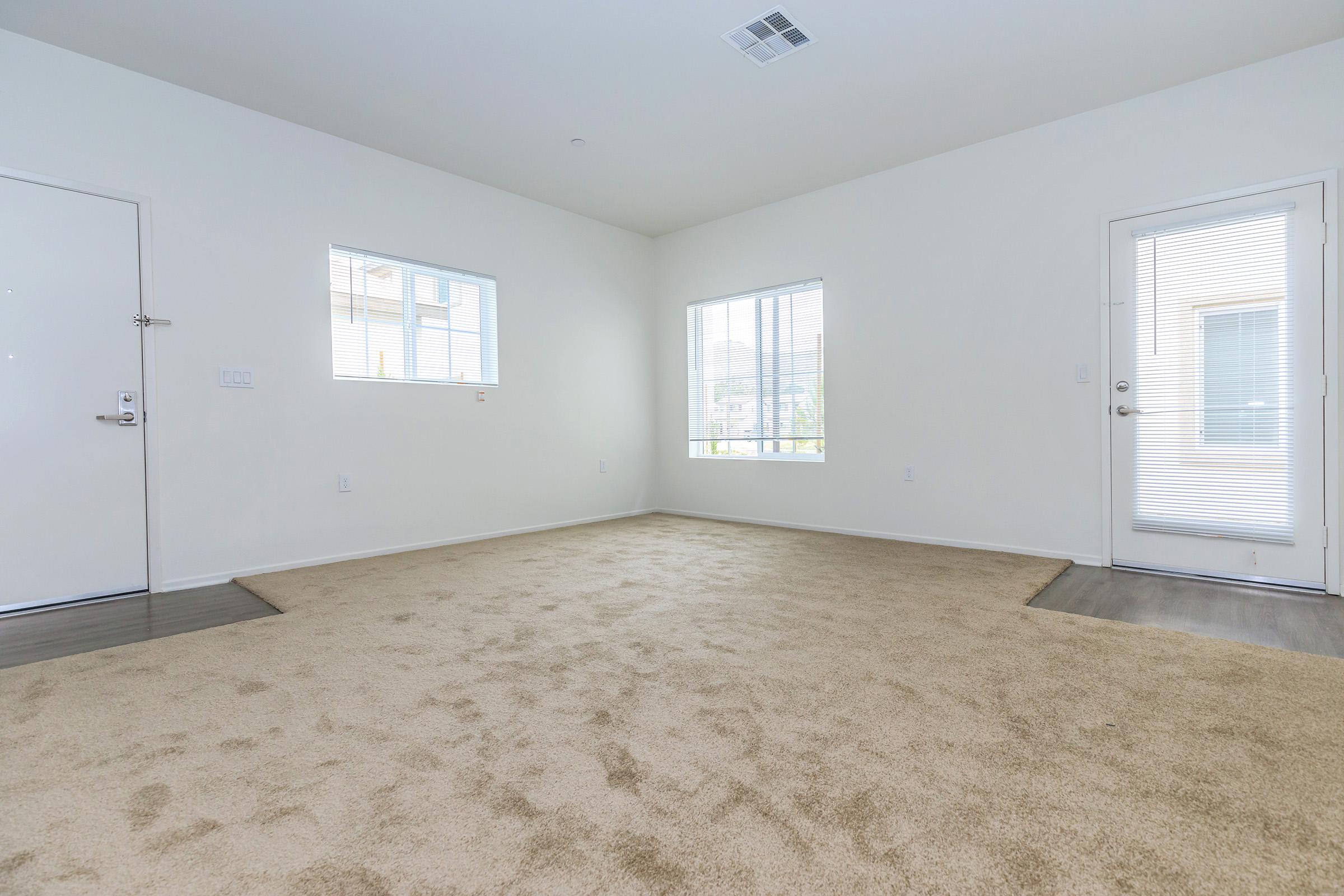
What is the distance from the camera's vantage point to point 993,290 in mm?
4449

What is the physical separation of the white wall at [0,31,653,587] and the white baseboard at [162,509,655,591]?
0.10 ft

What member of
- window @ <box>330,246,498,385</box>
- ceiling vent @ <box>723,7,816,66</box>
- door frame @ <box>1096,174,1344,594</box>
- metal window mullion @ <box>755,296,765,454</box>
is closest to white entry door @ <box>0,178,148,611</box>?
window @ <box>330,246,498,385</box>

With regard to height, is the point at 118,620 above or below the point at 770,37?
below

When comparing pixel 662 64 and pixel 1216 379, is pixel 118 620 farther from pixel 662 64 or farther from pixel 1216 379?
pixel 1216 379

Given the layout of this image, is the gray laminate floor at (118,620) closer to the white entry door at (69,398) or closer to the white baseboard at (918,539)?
the white entry door at (69,398)

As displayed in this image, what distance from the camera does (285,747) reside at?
1.82m

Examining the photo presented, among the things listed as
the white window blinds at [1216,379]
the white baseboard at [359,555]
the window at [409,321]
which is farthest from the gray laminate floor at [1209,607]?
the window at [409,321]

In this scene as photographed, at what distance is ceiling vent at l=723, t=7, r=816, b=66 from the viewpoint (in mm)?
3098

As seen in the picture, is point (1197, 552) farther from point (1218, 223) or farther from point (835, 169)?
point (835, 169)

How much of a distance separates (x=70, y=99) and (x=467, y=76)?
207cm

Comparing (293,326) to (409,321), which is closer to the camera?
(293,326)

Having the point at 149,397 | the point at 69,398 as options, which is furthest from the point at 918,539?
the point at 69,398

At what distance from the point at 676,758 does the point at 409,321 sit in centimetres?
410

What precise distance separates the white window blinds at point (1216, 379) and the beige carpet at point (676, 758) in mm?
1463
